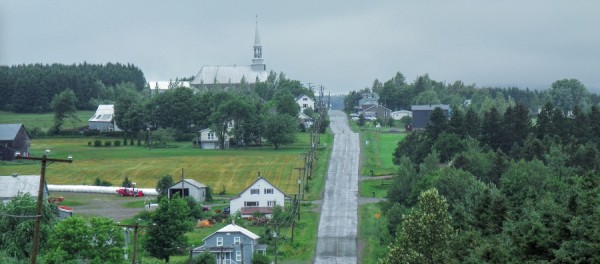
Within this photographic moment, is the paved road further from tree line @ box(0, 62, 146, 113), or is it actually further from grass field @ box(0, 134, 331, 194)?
tree line @ box(0, 62, 146, 113)

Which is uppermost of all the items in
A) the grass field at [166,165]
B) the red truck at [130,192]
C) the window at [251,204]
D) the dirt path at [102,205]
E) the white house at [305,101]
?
the white house at [305,101]

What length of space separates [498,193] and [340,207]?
Result: 19736mm

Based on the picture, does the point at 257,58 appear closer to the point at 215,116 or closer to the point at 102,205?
the point at 215,116

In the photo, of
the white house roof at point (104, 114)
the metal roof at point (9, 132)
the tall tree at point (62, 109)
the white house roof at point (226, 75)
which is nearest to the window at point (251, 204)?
the metal roof at point (9, 132)

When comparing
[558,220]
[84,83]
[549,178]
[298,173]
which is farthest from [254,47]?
[558,220]

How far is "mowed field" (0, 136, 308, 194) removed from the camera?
73.2 metres

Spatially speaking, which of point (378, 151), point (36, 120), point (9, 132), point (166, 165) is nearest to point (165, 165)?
point (166, 165)

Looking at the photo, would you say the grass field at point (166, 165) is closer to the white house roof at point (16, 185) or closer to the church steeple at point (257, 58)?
the white house roof at point (16, 185)

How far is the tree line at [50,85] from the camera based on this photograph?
11951cm

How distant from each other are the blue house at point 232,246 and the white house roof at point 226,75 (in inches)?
4357

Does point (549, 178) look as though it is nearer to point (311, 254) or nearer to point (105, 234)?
point (311, 254)

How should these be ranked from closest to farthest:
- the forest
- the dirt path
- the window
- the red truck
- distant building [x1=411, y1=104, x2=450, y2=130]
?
the forest
the dirt path
the window
the red truck
distant building [x1=411, y1=104, x2=450, y2=130]

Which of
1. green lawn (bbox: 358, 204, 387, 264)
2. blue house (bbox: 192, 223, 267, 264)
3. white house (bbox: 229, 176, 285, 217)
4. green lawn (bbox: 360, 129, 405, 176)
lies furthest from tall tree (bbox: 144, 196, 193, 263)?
green lawn (bbox: 360, 129, 405, 176)

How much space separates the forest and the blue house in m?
5.58
